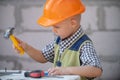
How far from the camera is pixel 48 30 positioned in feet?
9.03

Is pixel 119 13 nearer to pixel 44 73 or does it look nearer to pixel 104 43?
pixel 104 43

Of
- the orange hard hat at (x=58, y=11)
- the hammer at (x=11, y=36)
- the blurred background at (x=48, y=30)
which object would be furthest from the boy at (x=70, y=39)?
the blurred background at (x=48, y=30)

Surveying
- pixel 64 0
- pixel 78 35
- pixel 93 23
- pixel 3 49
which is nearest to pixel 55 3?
pixel 64 0

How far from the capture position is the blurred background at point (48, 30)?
2586 millimetres

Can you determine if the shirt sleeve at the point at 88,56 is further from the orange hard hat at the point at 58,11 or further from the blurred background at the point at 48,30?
the blurred background at the point at 48,30

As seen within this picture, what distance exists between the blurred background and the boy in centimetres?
89

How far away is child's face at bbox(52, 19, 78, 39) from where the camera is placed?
5.46ft

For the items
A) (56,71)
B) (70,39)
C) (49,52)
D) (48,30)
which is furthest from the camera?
(48,30)

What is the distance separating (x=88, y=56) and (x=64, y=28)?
0.69 ft

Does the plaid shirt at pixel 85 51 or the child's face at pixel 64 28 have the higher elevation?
the child's face at pixel 64 28

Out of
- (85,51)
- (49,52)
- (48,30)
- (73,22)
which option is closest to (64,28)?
(73,22)

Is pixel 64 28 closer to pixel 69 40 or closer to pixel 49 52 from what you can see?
pixel 69 40

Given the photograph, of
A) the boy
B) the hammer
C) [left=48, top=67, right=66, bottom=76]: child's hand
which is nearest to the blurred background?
the boy

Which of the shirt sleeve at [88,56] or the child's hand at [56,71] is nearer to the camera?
the child's hand at [56,71]
